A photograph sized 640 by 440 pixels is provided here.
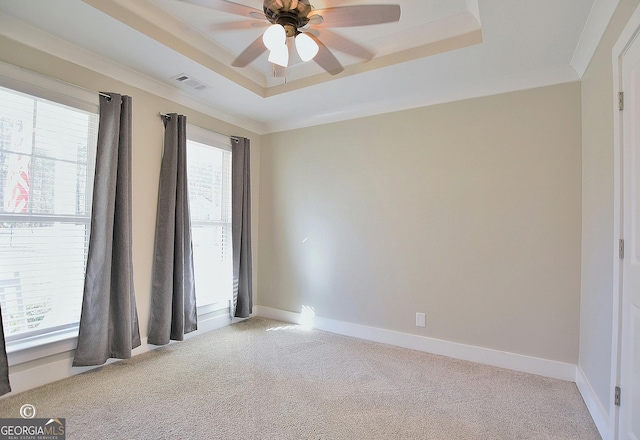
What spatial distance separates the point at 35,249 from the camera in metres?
2.25

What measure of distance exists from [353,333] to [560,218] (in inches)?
87.6

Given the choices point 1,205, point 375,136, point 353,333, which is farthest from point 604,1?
point 1,205

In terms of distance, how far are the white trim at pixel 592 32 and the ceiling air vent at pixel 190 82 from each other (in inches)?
117

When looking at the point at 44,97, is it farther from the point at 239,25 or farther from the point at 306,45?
the point at 306,45

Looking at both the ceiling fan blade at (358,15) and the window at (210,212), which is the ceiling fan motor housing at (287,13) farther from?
the window at (210,212)

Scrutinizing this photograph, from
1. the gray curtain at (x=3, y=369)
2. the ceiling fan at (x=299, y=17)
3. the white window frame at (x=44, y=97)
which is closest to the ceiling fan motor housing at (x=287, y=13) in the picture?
the ceiling fan at (x=299, y=17)

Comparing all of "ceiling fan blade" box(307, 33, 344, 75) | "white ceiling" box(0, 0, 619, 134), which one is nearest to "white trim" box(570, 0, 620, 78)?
Answer: "white ceiling" box(0, 0, 619, 134)

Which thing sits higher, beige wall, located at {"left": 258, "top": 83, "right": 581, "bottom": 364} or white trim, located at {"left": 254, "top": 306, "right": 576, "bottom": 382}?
beige wall, located at {"left": 258, "top": 83, "right": 581, "bottom": 364}

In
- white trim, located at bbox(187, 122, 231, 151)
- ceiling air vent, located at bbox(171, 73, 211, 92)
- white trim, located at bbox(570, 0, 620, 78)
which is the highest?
ceiling air vent, located at bbox(171, 73, 211, 92)

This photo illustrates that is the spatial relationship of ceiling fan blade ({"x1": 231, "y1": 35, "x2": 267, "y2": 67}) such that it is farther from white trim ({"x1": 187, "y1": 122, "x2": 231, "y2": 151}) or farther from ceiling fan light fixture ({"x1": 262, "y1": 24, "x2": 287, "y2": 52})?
white trim ({"x1": 187, "y1": 122, "x2": 231, "y2": 151})

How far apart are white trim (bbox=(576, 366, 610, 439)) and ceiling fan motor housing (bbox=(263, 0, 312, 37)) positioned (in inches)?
112

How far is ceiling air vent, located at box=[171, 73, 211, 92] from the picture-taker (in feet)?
9.32

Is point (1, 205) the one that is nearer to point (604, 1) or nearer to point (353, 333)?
point (353, 333)

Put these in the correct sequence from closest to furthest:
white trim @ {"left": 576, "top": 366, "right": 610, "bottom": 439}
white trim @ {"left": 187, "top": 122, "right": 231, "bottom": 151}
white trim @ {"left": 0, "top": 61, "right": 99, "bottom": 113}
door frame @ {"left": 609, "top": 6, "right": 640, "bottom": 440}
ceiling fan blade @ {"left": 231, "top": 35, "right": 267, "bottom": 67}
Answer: door frame @ {"left": 609, "top": 6, "right": 640, "bottom": 440}
white trim @ {"left": 576, "top": 366, "right": 610, "bottom": 439}
ceiling fan blade @ {"left": 231, "top": 35, "right": 267, "bottom": 67}
white trim @ {"left": 0, "top": 61, "right": 99, "bottom": 113}
white trim @ {"left": 187, "top": 122, "right": 231, "bottom": 151}
